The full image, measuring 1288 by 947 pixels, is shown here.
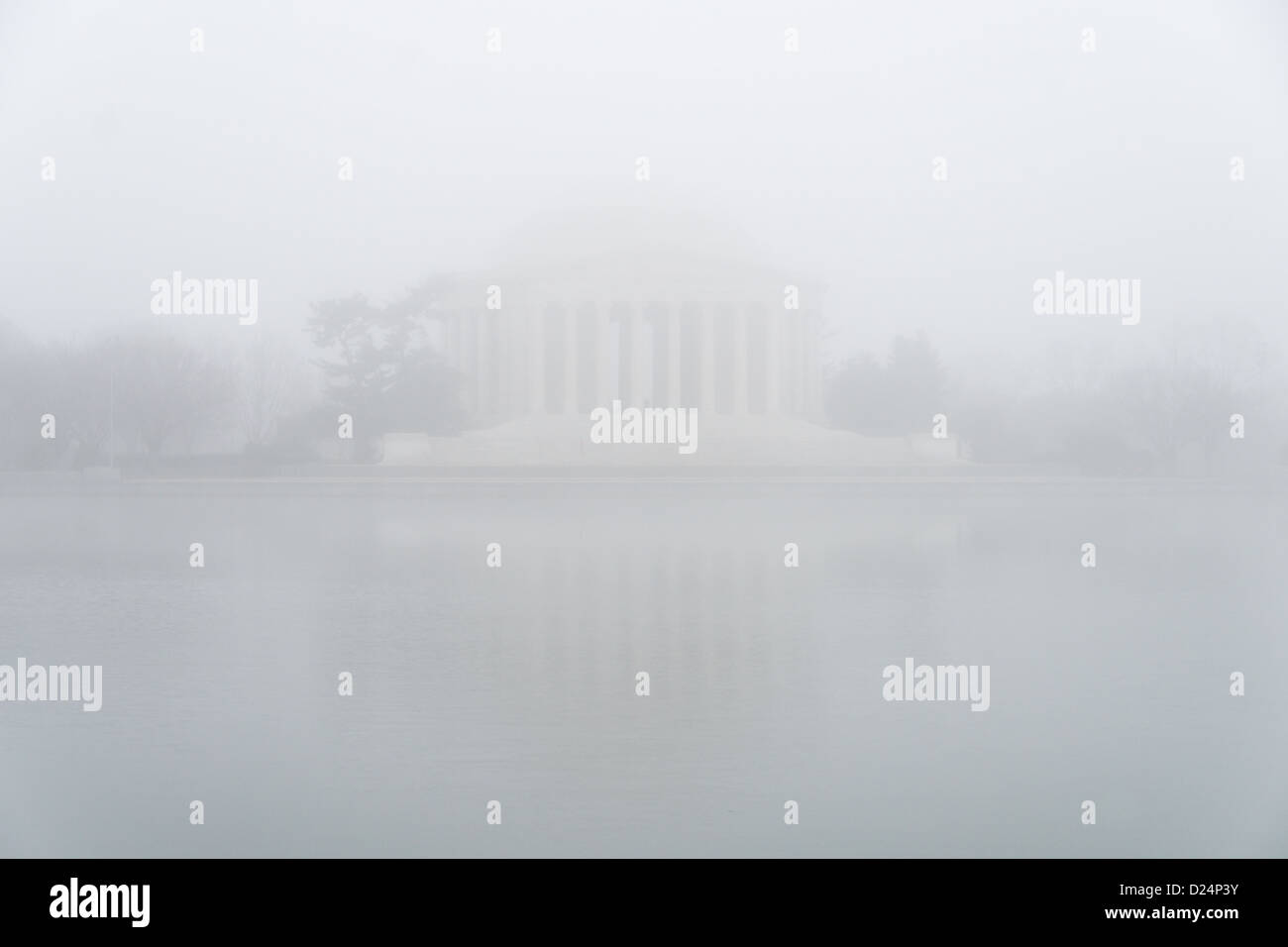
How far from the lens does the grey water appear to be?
11.1 m

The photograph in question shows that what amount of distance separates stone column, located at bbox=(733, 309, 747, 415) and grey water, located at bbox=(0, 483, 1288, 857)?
47546 millimetres

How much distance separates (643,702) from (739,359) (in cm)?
6294

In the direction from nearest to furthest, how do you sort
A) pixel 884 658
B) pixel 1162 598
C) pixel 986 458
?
pixel 884 658 → pixel 1162 598 → pixel 986 458

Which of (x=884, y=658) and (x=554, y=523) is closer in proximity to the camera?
(x=884, y=658)

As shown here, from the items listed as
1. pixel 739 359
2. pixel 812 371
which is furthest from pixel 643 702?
pixel 812 371

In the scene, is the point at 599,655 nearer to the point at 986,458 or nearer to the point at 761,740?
the point at 761,740

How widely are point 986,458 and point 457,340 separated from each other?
96.5 ft

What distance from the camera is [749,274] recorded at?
251 feet

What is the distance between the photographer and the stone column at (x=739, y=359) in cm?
7688

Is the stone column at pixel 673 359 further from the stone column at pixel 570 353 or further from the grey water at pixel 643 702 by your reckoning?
the grey water at pixel 643 702

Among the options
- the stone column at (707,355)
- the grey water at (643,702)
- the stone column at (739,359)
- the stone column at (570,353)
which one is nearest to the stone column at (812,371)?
the stone column at (739,359)

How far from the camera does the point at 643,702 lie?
14.5 meters

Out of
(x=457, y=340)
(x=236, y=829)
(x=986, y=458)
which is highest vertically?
(x=457, y=340)

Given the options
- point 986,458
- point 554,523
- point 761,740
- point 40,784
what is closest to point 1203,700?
point 761,740
